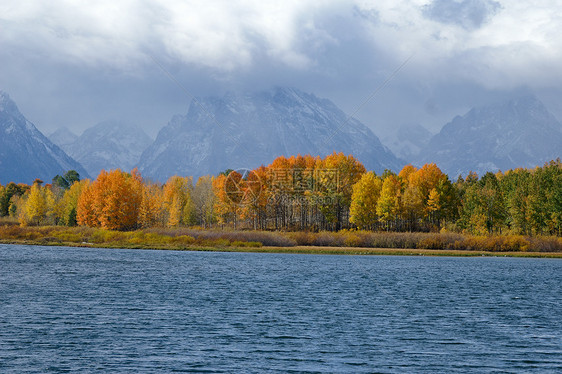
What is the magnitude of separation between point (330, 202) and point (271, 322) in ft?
314

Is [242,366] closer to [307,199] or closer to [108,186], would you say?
[307,199]

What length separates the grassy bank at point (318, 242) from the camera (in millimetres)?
101812

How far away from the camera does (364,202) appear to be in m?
121

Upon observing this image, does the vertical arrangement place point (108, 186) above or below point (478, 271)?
above

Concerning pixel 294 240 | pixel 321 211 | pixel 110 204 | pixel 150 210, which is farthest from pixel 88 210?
pixel 294 240

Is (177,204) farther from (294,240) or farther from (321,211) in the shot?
(294,240)

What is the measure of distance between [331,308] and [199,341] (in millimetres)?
13393

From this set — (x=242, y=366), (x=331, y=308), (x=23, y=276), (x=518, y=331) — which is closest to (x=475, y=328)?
(x=518, y=331)

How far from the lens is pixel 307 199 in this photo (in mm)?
132250

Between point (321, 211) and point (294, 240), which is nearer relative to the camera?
point (294, 240)

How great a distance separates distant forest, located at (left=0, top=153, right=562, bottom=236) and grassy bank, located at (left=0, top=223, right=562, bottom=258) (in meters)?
7.39

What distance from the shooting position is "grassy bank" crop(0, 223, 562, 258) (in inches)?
4008

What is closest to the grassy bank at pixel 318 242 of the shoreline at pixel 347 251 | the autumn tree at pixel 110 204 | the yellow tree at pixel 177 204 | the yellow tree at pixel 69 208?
the shoreline at pixel 347 251

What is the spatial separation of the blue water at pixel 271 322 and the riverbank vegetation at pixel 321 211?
45239 millimetres
